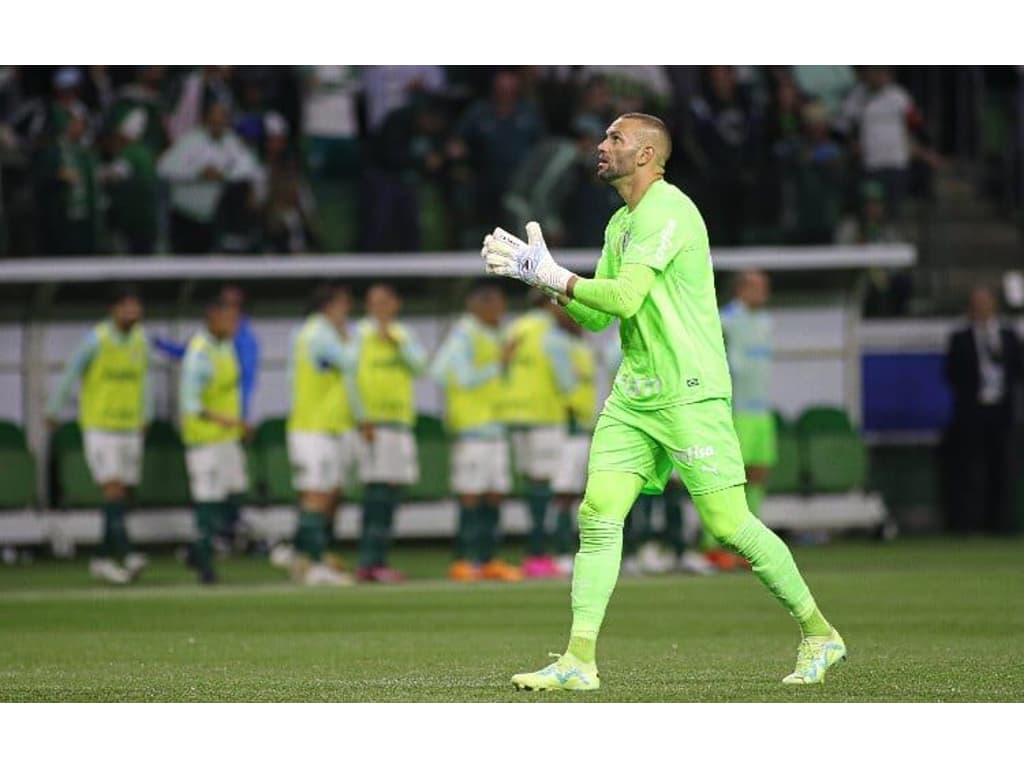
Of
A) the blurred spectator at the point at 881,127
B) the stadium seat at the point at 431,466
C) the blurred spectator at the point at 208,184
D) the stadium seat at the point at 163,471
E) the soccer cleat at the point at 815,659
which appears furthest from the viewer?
the blurred spectator at the point at 881,127

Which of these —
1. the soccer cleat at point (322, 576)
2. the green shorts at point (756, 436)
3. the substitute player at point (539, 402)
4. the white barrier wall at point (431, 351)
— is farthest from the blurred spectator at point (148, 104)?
the green shorts at point (756, 436)

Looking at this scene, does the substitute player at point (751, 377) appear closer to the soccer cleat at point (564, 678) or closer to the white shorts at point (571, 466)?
the white shorts at point (571, 466)

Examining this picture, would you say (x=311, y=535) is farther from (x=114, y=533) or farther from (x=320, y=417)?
(x=114, y=533)

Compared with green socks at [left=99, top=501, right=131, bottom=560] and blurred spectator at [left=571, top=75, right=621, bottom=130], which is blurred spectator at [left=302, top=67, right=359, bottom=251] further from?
green socks at [left=99, top=501, right=131, bottom=560]

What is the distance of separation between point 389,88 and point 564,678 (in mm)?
15612

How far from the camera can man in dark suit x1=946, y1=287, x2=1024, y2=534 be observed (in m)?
25.3

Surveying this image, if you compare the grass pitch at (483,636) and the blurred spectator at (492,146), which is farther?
the blurred spectator at (492,146)

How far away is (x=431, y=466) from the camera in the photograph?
2469 cm

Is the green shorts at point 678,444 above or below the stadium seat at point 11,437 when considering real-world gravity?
above

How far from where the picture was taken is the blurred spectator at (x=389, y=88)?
2533 centimetres

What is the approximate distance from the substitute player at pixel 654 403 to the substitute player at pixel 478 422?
955 centimetres
